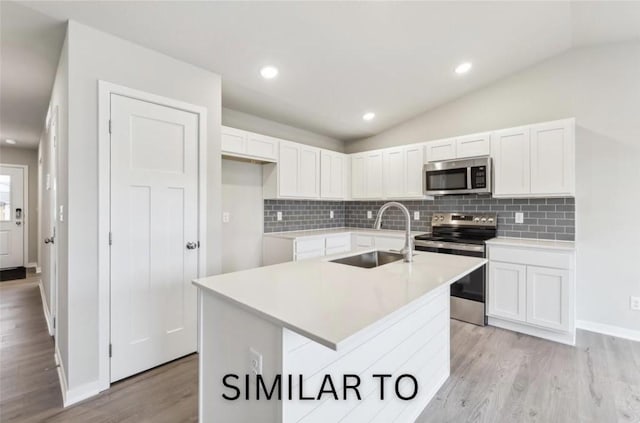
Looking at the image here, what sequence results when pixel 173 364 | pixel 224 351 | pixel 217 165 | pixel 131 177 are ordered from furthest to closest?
pixel 217 165, pixel 173 364, pixel 131 177, pixel 224 351

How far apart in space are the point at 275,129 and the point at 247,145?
2.82 ft

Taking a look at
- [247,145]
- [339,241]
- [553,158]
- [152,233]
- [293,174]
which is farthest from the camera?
[339,241]

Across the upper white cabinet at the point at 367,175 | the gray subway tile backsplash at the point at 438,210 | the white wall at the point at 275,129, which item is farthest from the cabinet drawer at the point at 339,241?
the white wall at the point at 275,129

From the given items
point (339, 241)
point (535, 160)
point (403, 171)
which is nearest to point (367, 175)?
point (403, 171)

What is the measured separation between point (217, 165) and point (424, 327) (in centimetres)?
211

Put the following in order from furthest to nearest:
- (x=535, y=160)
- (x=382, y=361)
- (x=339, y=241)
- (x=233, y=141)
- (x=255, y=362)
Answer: (x=339, y=241) → (x=233, y=141) → (x=535, y=160) → (x=382, y=361) → (x=255, y=362)

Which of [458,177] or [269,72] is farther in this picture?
[458,177]

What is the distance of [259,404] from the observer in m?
1.21

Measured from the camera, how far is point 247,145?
3271 mm

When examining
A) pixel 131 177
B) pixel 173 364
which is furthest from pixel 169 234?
pixel 173 364

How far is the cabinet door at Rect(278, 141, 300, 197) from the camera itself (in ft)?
12.1

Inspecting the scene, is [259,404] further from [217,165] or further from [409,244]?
[217,165]

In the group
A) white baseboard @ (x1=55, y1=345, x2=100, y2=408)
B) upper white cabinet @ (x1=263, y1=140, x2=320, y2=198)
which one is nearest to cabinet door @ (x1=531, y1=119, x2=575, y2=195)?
upper white cabinet @ (x1=263, y1=140, x2=320, y2=198)

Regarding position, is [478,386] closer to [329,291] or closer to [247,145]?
[329,291]
